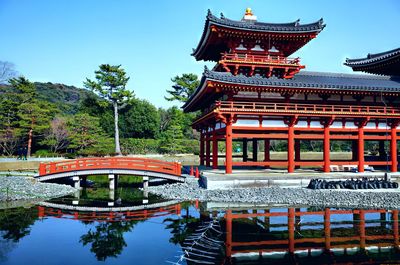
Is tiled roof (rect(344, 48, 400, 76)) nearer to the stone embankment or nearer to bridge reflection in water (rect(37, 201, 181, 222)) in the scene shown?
the stone embankment

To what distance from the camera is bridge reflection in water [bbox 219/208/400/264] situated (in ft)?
37.7

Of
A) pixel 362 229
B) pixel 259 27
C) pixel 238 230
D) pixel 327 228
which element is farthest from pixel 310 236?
pixel 259 27

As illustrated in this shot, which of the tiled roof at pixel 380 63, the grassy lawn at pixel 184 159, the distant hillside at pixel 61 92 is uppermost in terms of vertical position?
the distant hillside at pixel 61 92

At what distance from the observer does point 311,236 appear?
13938 millimetres

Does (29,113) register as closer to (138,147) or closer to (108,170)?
(138,147)

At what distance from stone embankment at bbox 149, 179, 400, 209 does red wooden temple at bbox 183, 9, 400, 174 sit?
10.5 ft

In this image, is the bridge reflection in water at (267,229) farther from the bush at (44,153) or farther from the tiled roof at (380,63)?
the bush at (44,153)

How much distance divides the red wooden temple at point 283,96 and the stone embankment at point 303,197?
3.19m

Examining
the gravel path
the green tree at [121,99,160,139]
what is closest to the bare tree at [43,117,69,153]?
the green tree at [121,99,160,139]

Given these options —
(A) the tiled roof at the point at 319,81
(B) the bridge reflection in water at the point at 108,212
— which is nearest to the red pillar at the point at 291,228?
(B) the bridge reflection in water at the point at 108,212

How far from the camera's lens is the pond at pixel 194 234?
1160 cm

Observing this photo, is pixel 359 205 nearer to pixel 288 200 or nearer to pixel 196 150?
pixel 288 200

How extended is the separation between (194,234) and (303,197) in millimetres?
9338

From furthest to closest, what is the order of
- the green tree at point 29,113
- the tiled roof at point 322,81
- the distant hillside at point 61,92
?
1. the distant hillside at point 61,92
2. the green tree at point 29,113
3. the tiled roof at point 322,81
